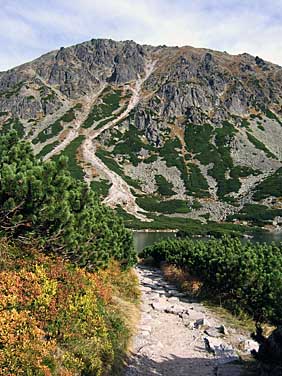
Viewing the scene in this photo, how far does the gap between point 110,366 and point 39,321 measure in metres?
2.71

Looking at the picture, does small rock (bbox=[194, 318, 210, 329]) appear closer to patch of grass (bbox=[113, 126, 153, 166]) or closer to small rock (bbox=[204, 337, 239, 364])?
small rock (bbox=[204, 337, 239, 364])

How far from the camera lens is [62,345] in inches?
351

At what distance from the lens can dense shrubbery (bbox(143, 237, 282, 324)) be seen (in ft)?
57.2

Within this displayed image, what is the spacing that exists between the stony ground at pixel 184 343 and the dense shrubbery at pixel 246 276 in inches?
67.3

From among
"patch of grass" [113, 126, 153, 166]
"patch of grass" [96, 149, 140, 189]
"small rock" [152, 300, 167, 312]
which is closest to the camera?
"small rock" [152, 300, 167, 312]

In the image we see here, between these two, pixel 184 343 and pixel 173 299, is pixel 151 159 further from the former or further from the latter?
pixel 184 343

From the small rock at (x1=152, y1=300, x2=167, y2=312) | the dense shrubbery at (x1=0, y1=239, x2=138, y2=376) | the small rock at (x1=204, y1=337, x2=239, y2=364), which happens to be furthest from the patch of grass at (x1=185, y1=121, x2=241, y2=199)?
the dense shrubbery at (x1=0, y1=239, x2=138, y2=376)

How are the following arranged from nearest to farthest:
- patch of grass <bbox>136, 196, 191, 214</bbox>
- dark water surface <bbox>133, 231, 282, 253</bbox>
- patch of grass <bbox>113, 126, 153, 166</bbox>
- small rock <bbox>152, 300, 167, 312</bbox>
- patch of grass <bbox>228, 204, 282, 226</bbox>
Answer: small rock <bbox>152, 300, 167, 312</bbox>
dark water surface <bbox>133, 231, 282, 253</bbox>
patch of grass <bbox>228, 204, 282, 226</bbox>
patch of grass <bbox>136, 196, 191, 214</bbox>
patch of grass <bbox>113, 126, 153, 166</bbox>

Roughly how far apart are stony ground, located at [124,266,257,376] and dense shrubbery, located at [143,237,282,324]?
1.71 metres

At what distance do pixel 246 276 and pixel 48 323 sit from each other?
12.5 metres

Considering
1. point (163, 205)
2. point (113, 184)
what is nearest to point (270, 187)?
point (163, 205)

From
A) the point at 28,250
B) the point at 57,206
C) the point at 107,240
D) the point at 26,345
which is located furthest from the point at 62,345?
the point at 107,240

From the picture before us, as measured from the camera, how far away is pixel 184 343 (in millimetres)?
14445

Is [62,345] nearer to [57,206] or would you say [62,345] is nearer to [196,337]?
[57,206]
